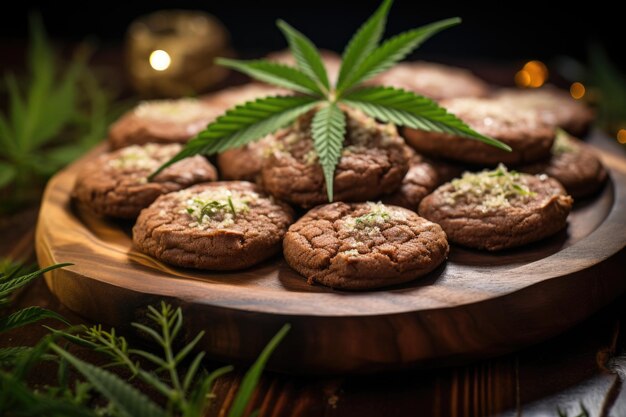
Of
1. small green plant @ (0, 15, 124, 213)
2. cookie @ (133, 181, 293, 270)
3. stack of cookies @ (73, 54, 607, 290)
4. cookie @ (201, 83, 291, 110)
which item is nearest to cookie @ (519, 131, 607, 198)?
stack of cookies @ (73, 54, 607, 290)

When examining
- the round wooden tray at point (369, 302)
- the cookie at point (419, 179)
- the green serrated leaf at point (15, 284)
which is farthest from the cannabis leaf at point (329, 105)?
the green serrated leaf at point (15, 284)

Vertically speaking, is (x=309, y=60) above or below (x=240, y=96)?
above

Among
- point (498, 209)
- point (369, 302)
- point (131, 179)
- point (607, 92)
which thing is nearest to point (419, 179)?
point (498, 209)

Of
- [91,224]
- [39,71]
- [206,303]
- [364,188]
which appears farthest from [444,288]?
[39,71]

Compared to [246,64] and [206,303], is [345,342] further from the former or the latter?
[246,64]

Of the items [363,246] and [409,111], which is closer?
[363,246]

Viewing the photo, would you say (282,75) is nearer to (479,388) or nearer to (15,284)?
(15,284)
